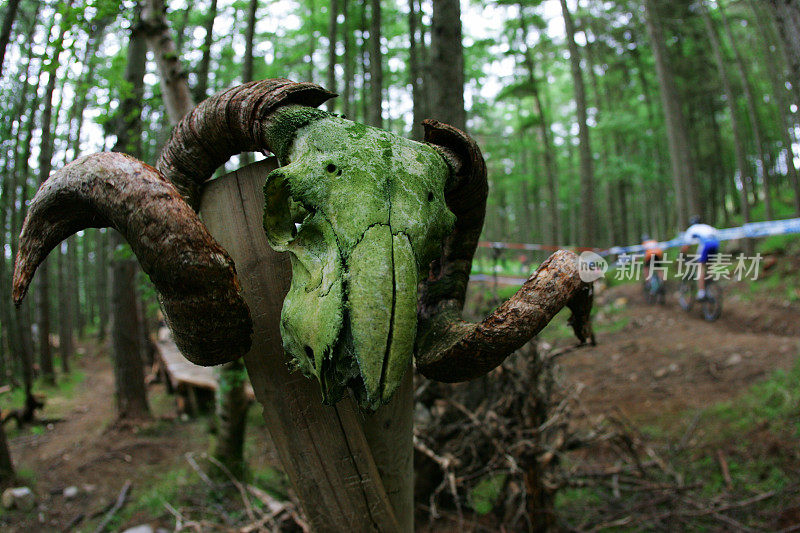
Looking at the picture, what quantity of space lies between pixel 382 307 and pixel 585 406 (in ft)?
22.9

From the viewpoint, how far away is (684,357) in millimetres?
8312

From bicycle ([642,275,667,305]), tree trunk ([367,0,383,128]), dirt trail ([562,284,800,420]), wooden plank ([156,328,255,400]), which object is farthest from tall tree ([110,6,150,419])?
bicycle ([642,275,667,305])

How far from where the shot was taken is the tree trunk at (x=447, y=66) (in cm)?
417

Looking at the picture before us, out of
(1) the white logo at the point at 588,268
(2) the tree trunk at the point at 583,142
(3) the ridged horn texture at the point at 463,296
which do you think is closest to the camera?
(3) the ridged horn texture at the point at 463,296

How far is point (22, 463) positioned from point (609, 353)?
991 cm

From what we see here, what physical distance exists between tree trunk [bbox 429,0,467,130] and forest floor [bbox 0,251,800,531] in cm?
219

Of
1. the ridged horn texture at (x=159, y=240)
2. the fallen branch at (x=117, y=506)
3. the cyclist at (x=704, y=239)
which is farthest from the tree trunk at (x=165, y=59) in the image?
the cyclist at (x=704, y=239)

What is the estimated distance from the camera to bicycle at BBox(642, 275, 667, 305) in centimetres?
1266

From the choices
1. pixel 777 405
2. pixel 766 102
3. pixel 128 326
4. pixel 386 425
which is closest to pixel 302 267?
pixel 386 425

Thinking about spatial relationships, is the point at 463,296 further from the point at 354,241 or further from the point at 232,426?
the point at 232,426

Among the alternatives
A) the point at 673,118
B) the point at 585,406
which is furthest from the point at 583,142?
the point at 585,406

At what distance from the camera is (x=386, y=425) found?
1.49 m

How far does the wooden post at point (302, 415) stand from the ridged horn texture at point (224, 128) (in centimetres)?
7

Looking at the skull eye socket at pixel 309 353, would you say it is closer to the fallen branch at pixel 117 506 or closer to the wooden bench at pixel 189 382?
the fallen branch at pixel 117 506
